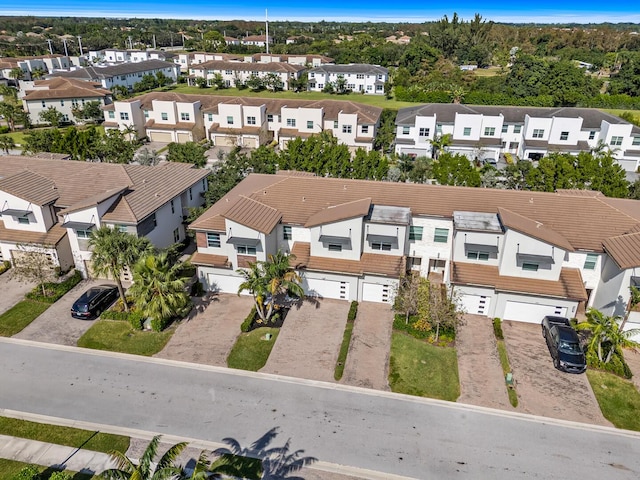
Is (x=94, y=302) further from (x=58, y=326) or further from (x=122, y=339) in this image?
(x=122, y=339)

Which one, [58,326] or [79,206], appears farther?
[79,206]

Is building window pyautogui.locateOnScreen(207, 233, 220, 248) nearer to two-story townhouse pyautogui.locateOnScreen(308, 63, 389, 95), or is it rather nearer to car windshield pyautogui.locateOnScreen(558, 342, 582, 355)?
car windshield pyautogui.locateOnScreen(558, 342, 582, 355)

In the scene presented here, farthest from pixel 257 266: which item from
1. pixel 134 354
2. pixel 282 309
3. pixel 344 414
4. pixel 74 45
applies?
pixel 74 45

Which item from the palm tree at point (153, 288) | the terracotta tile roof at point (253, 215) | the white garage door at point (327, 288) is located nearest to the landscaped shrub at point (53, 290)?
the palm tree at point (153, 288)

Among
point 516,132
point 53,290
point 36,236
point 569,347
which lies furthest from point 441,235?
point 516,132

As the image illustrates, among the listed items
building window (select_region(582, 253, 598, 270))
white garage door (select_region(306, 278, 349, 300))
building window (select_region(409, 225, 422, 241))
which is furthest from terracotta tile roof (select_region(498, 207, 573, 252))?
white garage door (select_region(306, 278, 349, 300))
